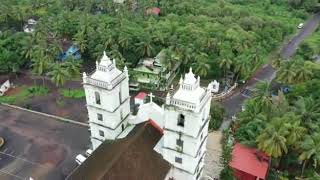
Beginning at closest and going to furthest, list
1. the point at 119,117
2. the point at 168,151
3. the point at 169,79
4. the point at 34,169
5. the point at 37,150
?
the point at 168,151 → the point at 119,117 → the point at 34,169 → the point at 37,150 → the point at 169,79

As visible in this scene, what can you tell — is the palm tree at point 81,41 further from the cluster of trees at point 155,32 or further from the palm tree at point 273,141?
the palm tree at point 273,141

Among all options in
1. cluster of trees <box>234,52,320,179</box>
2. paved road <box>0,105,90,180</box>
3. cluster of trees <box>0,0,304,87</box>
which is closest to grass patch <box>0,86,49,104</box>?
paved road <box>0,105,90,180</box>

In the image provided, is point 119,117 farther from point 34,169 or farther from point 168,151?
point 34,169

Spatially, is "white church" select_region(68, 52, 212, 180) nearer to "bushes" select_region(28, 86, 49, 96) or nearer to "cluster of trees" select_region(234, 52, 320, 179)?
"cluster of trees" select_region(234, 52, 320, 179)

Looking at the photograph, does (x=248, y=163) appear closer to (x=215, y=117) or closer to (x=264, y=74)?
(x=215, y=117)

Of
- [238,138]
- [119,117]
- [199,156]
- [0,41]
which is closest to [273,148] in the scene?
[238,138]

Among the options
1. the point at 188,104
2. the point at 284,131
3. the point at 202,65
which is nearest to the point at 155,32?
the point at 202,65
